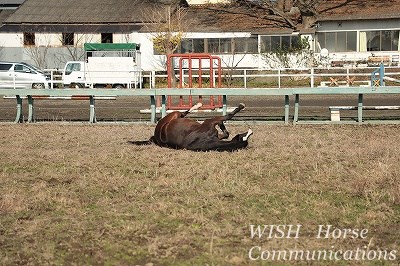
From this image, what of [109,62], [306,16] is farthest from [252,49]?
[109,62]

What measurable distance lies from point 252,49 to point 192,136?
36.9 metres

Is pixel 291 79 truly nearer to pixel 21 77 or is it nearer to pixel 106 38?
pixel 21 77

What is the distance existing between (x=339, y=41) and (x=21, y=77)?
20.7m

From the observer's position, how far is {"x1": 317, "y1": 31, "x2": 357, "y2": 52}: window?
157ft

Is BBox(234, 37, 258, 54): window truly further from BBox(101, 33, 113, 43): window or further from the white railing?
BBox(101, 33, 113, 43): window

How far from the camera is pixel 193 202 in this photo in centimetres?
779

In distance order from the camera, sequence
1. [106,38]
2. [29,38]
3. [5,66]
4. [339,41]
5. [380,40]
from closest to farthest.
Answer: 1. [5,66]
2. [380,40]
3. [339,41]
4. [106,38]
5. [29,38]

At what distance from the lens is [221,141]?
37.7 ft

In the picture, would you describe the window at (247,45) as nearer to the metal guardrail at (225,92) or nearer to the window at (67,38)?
the window at (67,38)

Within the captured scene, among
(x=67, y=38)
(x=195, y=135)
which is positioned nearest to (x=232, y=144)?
(x=195, y=135)

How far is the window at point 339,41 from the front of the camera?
47875 millimetres

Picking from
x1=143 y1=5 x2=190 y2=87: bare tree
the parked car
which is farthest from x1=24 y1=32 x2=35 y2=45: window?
the parked car

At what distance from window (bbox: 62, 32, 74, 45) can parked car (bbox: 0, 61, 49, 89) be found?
1724 cm

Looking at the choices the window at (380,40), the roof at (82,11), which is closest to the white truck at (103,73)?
the roof at (82,11)
